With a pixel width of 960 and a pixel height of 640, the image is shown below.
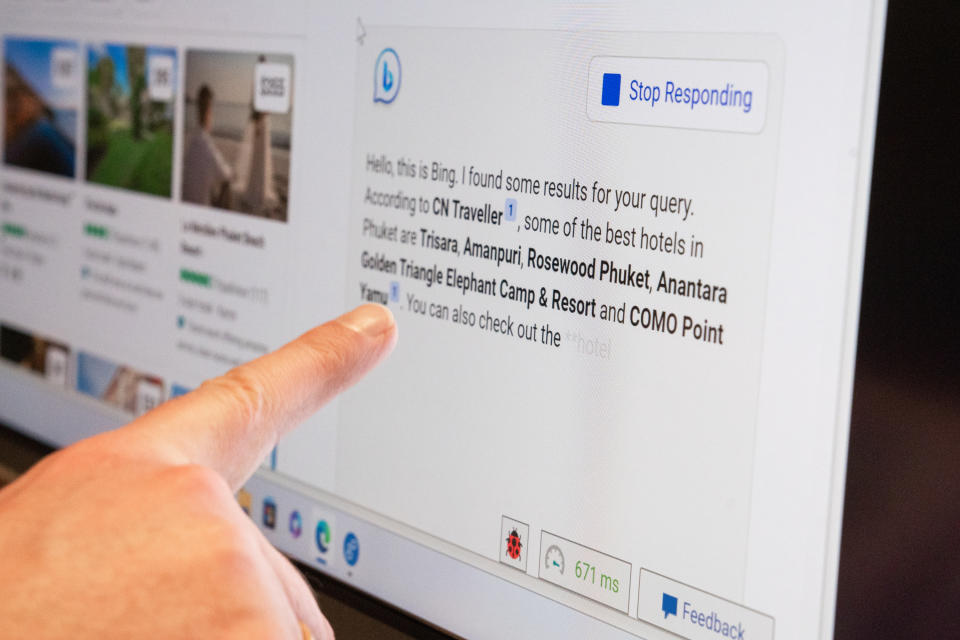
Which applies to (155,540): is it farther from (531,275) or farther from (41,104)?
(41,104)

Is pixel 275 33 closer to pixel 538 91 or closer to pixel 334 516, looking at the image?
pixel 538 91

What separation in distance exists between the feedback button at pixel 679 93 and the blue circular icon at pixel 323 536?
404 mm

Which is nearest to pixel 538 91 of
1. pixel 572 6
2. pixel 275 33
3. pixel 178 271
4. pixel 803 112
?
pixel 572 6

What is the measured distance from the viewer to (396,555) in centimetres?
75

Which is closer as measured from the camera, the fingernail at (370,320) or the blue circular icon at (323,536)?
the fingernail at (370,320)

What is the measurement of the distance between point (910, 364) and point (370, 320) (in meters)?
0.28

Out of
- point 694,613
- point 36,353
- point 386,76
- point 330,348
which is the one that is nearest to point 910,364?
point 694,613

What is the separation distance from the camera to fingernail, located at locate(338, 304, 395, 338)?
1.70 feet

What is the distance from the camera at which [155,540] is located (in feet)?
1.32

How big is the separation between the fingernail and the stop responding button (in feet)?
0.73

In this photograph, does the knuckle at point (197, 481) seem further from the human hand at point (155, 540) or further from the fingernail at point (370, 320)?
the fingernail at point (370, 320)

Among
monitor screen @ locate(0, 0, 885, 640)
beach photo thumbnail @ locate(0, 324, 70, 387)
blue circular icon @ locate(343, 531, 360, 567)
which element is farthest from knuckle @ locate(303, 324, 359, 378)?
beach photo thumbnail @ locate(0, 324, 70, 387)

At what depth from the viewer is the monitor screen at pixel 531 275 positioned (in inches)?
20.8

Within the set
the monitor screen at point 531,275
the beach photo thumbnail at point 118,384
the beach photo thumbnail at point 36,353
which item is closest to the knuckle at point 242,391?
the monitor screen at point 531,275
